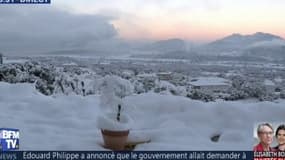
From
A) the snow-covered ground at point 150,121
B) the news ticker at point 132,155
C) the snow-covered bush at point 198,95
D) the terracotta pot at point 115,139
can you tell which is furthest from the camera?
the snow-covered bush at point 198,95

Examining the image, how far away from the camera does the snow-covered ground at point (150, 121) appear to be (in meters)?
4.91

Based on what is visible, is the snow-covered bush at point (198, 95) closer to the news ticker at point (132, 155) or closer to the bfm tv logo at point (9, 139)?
the news ticker at point (132, 155)

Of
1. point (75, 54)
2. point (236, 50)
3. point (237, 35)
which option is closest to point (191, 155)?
point (237, 35)

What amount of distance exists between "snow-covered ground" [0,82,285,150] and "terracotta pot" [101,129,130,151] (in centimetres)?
13

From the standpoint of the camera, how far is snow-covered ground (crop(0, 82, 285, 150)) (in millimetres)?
4913

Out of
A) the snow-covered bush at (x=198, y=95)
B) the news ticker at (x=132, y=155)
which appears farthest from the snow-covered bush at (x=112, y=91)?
the snow-covered bush at (x=198, y=95)

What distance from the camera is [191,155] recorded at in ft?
14.8

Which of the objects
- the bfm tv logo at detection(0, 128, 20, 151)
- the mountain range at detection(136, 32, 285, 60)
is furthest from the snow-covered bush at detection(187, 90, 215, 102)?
the bfm tv logo at detection(0, 128, 20, 151)

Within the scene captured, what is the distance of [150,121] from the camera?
6.14 metres

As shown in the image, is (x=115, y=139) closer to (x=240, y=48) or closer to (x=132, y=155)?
(x=132, y=155)

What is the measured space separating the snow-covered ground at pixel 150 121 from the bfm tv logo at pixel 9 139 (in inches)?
3.0

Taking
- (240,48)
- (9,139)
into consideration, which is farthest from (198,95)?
(9,139)

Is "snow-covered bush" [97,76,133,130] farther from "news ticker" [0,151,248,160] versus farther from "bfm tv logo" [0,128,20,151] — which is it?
"bfm tv logo" [0,128,20,151]

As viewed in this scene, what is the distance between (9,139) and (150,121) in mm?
2185
